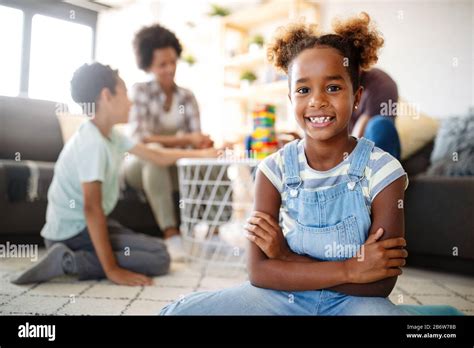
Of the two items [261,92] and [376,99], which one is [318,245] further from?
[261,92]

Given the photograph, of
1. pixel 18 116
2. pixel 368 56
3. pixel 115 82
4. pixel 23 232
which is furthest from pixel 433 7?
pixel 23 232

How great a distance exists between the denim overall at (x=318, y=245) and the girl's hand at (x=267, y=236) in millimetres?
32

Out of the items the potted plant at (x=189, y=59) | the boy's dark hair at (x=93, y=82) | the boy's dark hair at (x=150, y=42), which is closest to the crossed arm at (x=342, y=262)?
the boy's dark hair at (x=93, y=82)

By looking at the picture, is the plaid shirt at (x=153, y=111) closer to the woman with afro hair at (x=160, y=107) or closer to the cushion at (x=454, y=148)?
the woman with afro hair at (x=160, y=107)

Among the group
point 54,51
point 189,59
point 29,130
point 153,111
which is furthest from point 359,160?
point 189,59

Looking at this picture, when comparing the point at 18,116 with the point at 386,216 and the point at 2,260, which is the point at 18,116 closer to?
the point at 2,260

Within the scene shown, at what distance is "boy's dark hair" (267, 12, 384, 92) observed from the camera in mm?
710

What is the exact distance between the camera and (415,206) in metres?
1.42

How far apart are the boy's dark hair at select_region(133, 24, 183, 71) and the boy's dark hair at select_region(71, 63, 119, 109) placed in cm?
72

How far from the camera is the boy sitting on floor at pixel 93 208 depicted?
3.85 feet

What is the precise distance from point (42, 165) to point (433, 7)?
157cm

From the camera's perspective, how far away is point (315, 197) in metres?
0.69

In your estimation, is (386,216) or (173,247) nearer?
→ (386,216)

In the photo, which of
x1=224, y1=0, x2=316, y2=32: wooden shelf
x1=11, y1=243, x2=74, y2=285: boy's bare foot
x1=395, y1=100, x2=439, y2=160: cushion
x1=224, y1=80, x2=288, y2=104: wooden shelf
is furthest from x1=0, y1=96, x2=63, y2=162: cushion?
x1=224, y1=0, x2=316, y2=32: wooden shelf
